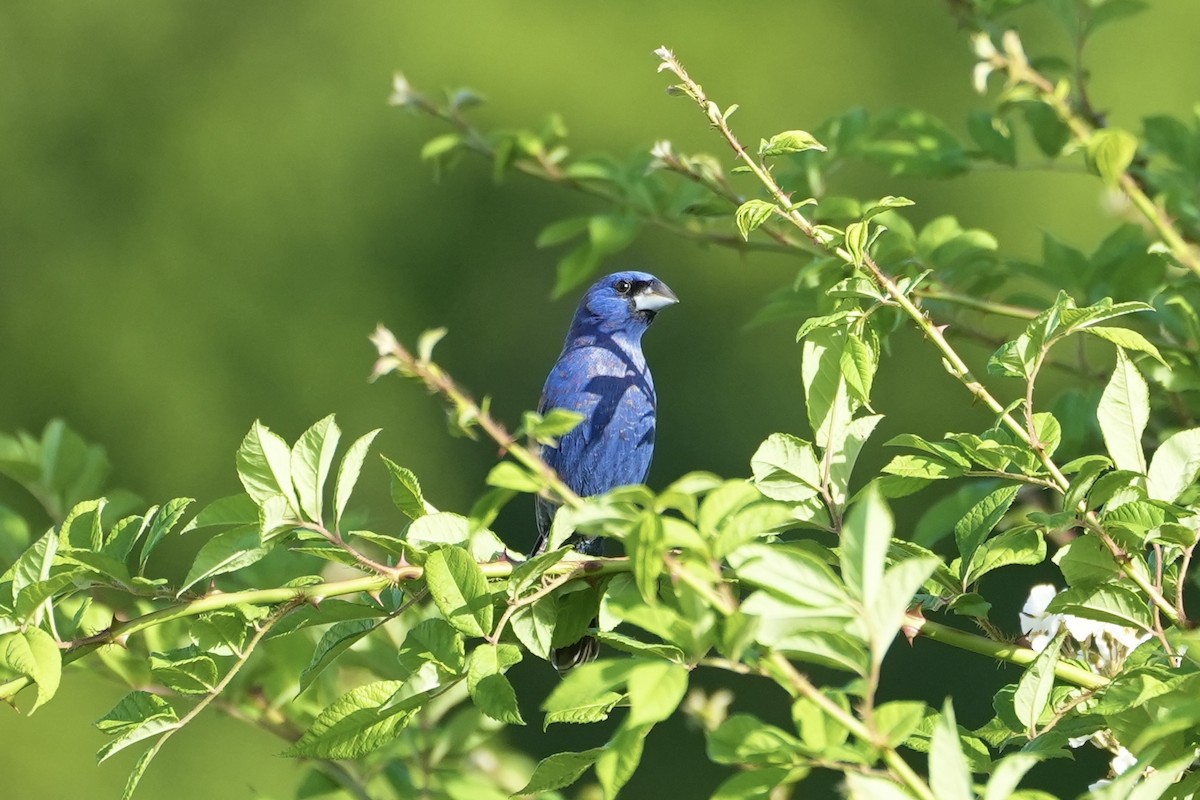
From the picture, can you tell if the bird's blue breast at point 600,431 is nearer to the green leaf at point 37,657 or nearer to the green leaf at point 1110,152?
the green leaf at point 1110,152

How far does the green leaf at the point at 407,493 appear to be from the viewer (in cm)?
145

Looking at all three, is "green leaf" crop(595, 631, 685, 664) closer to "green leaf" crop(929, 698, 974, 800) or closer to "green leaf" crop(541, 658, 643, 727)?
"green leaf" crop(541, 658, 643, 727)

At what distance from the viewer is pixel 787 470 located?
143 centimetres

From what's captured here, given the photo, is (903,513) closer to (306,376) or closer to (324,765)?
(306,376)

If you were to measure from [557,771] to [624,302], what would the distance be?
2751mm

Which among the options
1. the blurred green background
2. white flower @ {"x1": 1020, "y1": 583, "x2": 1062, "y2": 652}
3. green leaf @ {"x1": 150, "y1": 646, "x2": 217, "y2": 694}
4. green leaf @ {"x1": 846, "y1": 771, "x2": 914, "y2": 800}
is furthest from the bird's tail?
the blurred green background

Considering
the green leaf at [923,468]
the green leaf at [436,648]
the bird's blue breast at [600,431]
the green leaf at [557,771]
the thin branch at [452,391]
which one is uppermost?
the thin branch at [452,391]

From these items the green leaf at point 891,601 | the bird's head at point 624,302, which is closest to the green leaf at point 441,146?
the bird's head at point 624,302

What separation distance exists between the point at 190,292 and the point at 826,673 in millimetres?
5492

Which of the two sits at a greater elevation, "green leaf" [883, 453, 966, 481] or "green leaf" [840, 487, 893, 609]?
"green leaf" [840, 487, 893, 609]

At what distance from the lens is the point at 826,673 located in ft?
22.6

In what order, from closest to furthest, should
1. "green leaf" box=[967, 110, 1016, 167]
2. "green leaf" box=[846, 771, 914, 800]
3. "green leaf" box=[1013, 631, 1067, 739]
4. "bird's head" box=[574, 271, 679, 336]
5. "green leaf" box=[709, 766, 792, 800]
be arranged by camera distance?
"green leaf" box=[846, 771, 914, 800] → "green leaf" box=[709, 766, 792, 800] → "green leaf" box=[1013, 631, 1067, 739] → "green leaf" box=[967, 110, 1016, 167] → "bird's head" box=[574, 271, 679, 336]

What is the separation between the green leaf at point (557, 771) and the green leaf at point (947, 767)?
410 millimetres

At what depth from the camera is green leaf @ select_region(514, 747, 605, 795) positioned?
4.51 feet
